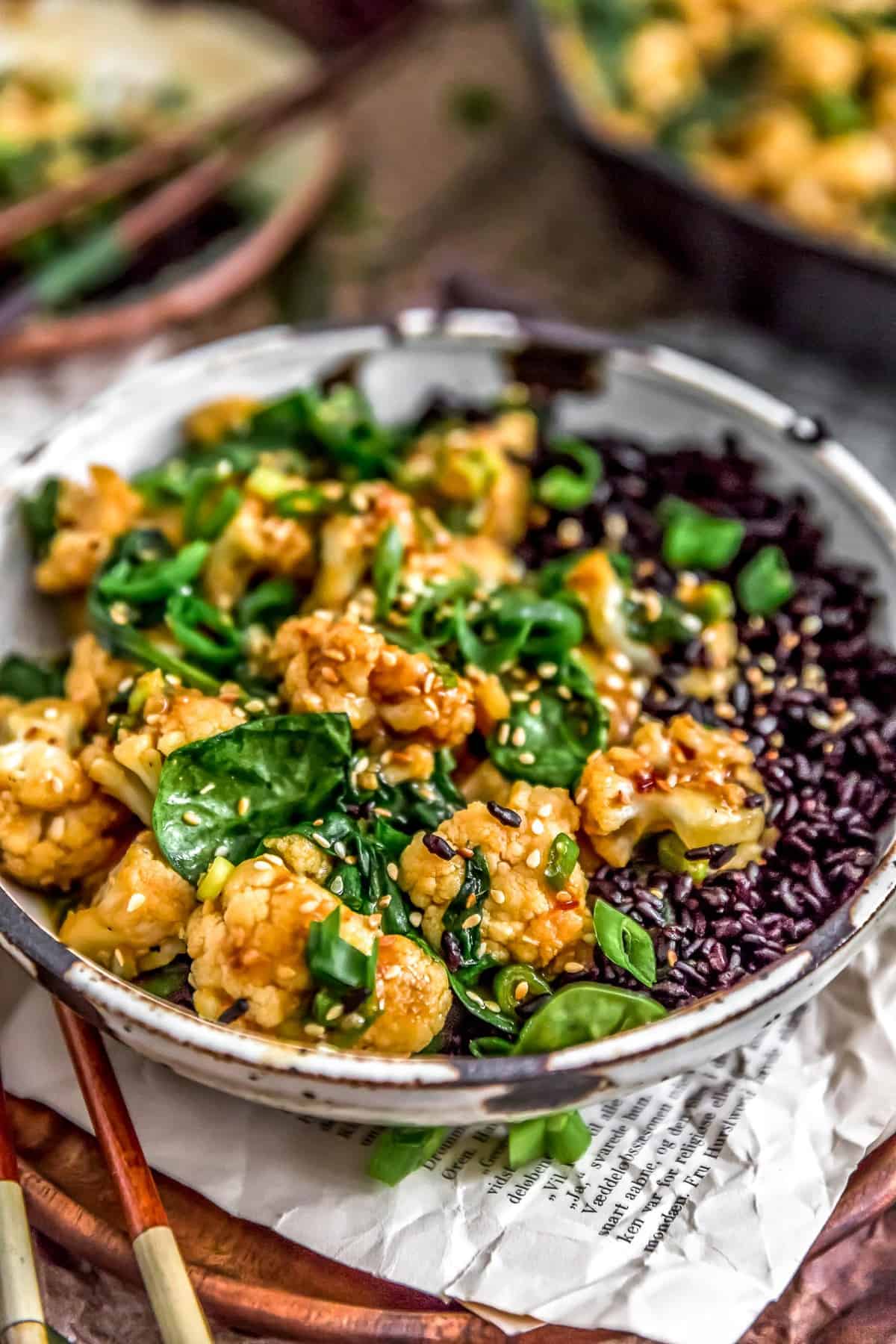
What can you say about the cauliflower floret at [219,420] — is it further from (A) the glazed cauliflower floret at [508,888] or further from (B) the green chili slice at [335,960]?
(B) the green chili slice at [335,960]

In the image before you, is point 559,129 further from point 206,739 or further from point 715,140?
point 206,739

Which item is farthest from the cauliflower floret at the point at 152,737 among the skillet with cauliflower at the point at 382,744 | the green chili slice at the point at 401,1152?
the green chili slice at the point at 401,1152

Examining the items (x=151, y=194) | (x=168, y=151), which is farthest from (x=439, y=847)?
(x=151, y=194)

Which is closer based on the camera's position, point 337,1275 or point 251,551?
point 337,1275

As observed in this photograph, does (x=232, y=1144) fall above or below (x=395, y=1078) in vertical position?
below

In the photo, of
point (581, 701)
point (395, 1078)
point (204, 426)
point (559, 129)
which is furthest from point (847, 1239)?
point (559, 129)

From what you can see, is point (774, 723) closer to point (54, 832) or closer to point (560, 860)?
point (560, 860)
